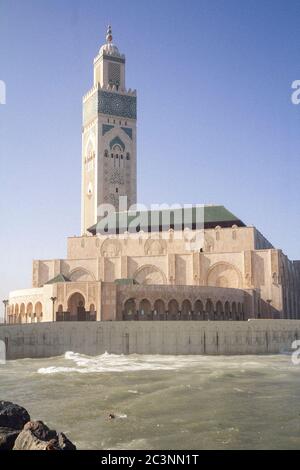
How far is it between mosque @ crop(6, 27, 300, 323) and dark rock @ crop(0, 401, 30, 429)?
29.9 meters

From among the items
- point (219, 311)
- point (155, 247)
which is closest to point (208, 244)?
point (155, 247)

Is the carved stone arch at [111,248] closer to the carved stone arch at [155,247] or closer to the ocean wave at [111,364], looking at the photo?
the carved stone arch at [155,247]

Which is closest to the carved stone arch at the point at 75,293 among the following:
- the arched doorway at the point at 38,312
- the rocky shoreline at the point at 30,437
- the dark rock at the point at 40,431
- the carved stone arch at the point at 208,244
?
the arched doorway at the point at 38,312

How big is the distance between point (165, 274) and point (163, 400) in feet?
122

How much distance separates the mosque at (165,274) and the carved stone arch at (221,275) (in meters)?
0.11

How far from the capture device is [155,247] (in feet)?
204

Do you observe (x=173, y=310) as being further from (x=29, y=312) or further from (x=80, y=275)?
(x=29, y=312)

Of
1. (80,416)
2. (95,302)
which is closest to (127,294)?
(95,302)

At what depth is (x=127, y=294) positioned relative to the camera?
4734 centimetres

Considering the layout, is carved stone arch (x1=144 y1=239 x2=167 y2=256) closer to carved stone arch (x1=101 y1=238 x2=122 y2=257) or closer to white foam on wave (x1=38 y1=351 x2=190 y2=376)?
carved stone arch (x1=101 y1=238 x2=122 y2=257)

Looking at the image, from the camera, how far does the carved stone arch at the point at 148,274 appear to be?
59250mm
